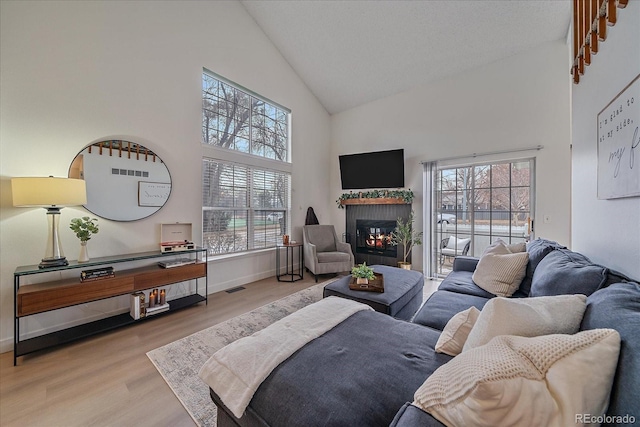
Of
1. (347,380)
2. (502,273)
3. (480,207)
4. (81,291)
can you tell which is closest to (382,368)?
(347,380)

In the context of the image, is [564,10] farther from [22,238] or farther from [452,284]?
[22,238]

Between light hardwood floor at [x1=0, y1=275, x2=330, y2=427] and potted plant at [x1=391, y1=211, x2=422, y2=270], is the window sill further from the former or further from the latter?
potted plant at [x1=391, y1=211, x2=422, y2=270]

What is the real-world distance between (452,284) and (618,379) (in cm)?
190

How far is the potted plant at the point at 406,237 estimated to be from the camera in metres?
4.55

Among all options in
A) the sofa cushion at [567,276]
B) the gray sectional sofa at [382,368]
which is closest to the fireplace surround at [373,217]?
the sofa cushion at [567,276]

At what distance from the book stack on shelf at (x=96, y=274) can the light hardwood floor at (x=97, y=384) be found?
0.57 meters

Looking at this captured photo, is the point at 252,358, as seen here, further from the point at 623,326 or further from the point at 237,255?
the point at 237,255

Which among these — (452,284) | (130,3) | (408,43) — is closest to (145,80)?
(130,3)

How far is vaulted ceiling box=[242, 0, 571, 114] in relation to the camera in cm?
322

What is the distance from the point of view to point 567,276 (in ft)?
4.58

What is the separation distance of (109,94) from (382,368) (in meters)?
3.61

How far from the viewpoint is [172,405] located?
5.16 feet

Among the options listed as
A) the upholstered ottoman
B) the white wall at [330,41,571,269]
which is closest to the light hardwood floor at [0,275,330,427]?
the upholstered ottoman

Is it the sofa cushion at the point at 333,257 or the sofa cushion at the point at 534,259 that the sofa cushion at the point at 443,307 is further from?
the sofa cushion at the point at 333,257
